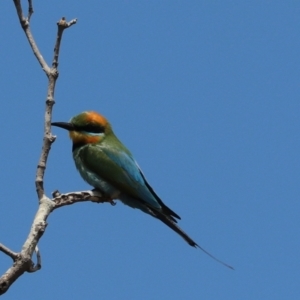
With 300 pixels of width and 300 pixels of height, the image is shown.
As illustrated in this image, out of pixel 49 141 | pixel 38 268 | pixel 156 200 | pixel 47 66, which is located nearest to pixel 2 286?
pixel 38 268

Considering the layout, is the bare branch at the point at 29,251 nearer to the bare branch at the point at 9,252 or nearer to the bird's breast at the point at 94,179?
the bare branch at the point at 9,252

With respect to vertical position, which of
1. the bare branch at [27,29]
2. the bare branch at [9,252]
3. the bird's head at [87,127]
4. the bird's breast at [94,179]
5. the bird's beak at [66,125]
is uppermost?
the bird's head at [87,127]

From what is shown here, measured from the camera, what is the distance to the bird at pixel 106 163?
4.09m

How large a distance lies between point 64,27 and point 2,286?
99 cm

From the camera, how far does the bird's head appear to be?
169 inches

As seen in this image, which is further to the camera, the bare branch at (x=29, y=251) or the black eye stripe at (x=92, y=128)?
the black eye stripe at (x=92, y=128)

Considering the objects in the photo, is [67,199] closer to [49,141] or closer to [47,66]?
[49,141]

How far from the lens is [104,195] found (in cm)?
403

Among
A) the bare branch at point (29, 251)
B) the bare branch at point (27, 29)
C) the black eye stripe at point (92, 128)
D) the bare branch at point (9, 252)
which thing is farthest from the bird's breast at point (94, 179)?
the bare branch at point (9, 252)

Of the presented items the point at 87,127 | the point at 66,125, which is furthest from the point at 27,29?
the point at 87,127

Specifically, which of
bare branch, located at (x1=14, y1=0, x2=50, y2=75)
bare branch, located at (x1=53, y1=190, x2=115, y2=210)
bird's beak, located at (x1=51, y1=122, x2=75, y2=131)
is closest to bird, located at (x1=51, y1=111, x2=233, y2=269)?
bird's beak, located at (x1=51, y1=122, x2=75, y2=131)

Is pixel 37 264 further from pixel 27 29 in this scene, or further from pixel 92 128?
pixel 92 128

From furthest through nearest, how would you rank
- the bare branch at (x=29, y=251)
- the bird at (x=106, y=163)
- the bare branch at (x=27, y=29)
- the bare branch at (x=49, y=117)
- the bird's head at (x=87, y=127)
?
the bird's head at (x=87, y=127) < the bird at (x=106, y=163) < the bare branch at (x=27, y=29) < the bare branch at (x=49, y=117) < the bare branch at (x=29, y=251)

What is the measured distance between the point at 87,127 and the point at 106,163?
0.26 metres
